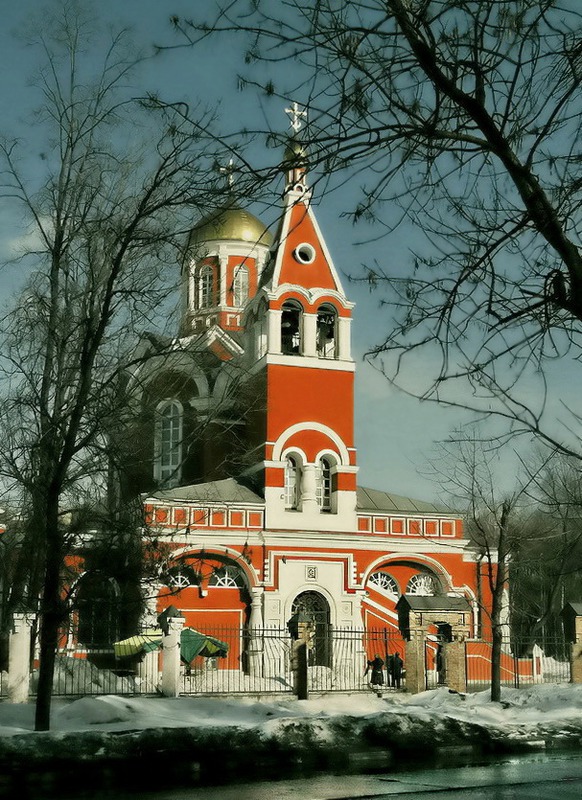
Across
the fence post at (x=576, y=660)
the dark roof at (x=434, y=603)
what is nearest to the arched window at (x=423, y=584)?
the dark roof at (x=434, y=603)

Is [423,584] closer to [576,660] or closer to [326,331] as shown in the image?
[326,331]

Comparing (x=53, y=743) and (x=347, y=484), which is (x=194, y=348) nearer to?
(x=53, y=743)

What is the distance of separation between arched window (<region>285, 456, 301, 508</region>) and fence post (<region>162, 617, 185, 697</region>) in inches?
474

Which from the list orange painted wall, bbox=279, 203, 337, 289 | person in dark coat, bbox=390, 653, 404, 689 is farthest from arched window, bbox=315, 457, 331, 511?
person in dark coat, bbox=390, 653, 404, 689

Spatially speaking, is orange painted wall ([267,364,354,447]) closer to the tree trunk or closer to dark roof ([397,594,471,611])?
dark roof ([397,594,471,611])

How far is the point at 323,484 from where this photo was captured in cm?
3209

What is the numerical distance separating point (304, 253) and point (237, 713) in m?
21.7

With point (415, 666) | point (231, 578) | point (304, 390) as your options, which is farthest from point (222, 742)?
point (304, 390)

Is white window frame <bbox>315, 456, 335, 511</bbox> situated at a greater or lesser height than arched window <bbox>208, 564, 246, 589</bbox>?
greater

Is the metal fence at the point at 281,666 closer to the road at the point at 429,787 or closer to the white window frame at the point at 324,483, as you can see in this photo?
the white window frame at the point at 324,483

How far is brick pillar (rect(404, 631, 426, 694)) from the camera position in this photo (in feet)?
69.1

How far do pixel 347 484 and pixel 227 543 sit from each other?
14.0 ft

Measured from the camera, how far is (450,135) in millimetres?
5121

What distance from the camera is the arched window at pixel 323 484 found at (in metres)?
31.8
